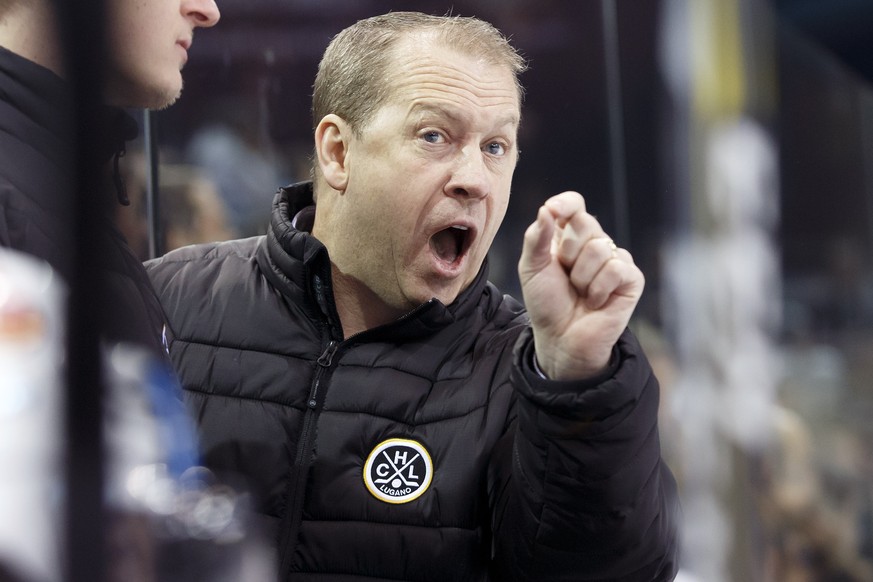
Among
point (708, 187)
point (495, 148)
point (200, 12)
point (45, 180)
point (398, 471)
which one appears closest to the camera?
point (45, 180)

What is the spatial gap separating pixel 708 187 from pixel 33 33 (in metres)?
1.29

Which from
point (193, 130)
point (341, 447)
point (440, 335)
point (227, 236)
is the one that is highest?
point (193, 130)

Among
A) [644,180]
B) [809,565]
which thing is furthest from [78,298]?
[809,565]

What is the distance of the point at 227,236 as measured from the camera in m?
1.36

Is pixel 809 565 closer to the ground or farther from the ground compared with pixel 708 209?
closer to the ground

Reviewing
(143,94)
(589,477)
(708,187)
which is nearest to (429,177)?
(589,477)

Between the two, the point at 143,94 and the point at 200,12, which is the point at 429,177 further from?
the point at 143,94

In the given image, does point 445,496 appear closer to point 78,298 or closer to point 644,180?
point 78,298

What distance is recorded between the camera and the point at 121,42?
0.49 m

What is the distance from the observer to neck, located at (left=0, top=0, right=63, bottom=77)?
48 cm

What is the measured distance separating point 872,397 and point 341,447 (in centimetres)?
146

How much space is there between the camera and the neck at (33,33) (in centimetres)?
48

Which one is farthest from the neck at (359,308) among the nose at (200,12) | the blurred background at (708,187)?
the nose at (200,12)

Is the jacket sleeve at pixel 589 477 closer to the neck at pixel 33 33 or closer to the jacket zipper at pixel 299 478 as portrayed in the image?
the jacket zipper at pixel 299 478
